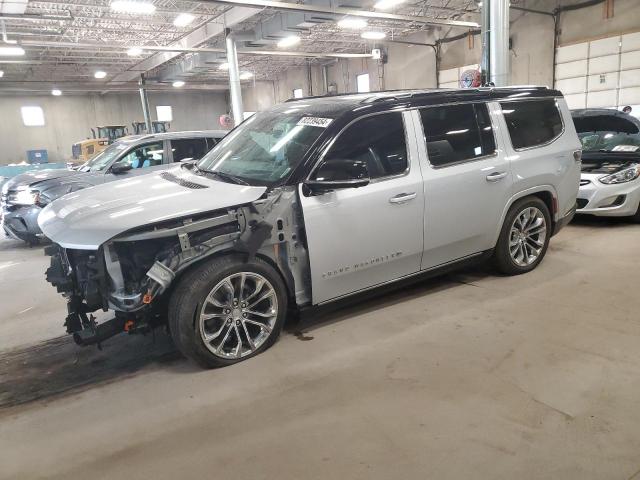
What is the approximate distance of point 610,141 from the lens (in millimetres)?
6969

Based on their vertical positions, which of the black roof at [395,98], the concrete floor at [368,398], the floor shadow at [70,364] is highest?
the black roof at [395,98]

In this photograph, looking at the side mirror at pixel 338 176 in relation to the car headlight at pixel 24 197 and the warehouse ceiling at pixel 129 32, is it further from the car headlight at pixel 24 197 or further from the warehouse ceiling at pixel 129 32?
the warehouse ceiling at pixel 129 32

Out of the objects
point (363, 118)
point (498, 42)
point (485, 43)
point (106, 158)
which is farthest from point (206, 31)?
point (363, 118)

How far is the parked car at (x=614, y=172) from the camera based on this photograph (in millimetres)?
6184

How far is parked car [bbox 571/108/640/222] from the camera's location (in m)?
6.18

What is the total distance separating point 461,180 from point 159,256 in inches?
95.4

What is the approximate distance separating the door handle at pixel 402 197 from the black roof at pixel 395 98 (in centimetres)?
67

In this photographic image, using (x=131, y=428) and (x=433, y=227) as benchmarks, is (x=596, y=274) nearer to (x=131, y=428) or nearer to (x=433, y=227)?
(x=433, y=227)

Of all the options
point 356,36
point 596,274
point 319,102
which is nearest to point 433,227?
point 319,102

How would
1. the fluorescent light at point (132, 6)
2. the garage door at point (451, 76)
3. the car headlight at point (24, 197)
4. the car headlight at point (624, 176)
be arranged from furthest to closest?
the garage door at point (451, 76) < the fluorescent light at point (132, 6) < the car headlight at point (24, 197) < the car headlight at point (624, 176)

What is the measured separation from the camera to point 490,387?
2.79m

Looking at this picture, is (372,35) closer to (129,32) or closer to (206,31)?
(206,31)

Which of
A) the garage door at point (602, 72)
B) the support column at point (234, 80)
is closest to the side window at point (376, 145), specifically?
the support column at point (234, 80)

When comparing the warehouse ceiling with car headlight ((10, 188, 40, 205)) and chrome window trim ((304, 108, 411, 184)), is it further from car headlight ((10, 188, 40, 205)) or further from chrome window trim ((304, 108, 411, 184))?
chrome window trim ((304, 108, 411, 184))
